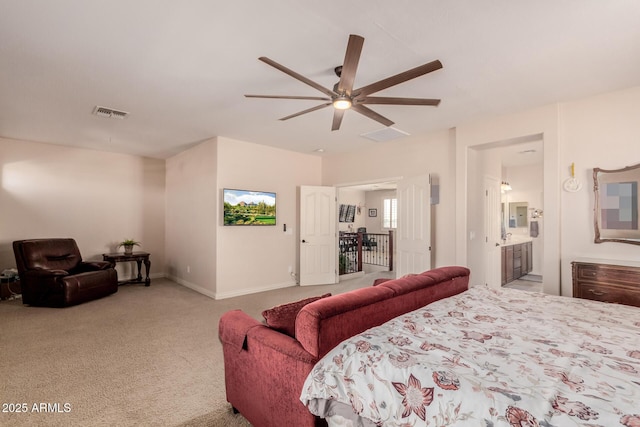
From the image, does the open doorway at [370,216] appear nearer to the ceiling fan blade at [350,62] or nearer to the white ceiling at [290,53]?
the white ceiling at [290,53]

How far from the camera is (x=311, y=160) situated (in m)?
6.65

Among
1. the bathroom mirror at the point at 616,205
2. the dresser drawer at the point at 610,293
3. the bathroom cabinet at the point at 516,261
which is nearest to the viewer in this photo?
the dresser drawer at the point at 610,293

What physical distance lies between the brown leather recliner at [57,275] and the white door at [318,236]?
3469 millimetres

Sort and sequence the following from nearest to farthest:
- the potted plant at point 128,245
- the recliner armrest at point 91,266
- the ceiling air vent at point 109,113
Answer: the ceiling air vent at point 109,113 → the recliner armrest at point 91,266 → the potted plant at point 128,245

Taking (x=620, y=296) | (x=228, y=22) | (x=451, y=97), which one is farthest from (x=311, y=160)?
(x=620, y=296)

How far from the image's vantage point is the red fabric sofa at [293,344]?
157 centimetres

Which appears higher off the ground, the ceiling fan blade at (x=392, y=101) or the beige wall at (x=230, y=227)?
the ceiling fan blade at (x=392, y=101)

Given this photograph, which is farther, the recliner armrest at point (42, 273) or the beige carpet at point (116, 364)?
the recliner armrest at point (42, 273)

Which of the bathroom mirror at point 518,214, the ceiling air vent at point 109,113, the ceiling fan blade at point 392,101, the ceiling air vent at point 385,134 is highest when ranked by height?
the ceiling air vent at point 109,113

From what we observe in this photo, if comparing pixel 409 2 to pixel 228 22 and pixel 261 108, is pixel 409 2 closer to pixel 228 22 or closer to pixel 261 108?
pixel 228 22

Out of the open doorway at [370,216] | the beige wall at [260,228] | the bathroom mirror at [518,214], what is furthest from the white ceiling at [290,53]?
the open doorway at [370,216]

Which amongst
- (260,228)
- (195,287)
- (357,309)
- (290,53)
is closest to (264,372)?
(357,309)

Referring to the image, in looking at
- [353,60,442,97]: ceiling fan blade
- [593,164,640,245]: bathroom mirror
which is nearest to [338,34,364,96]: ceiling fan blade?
[353,60,442,97]: ceiling fan blade

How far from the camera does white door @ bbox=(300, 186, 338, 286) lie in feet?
20.2
